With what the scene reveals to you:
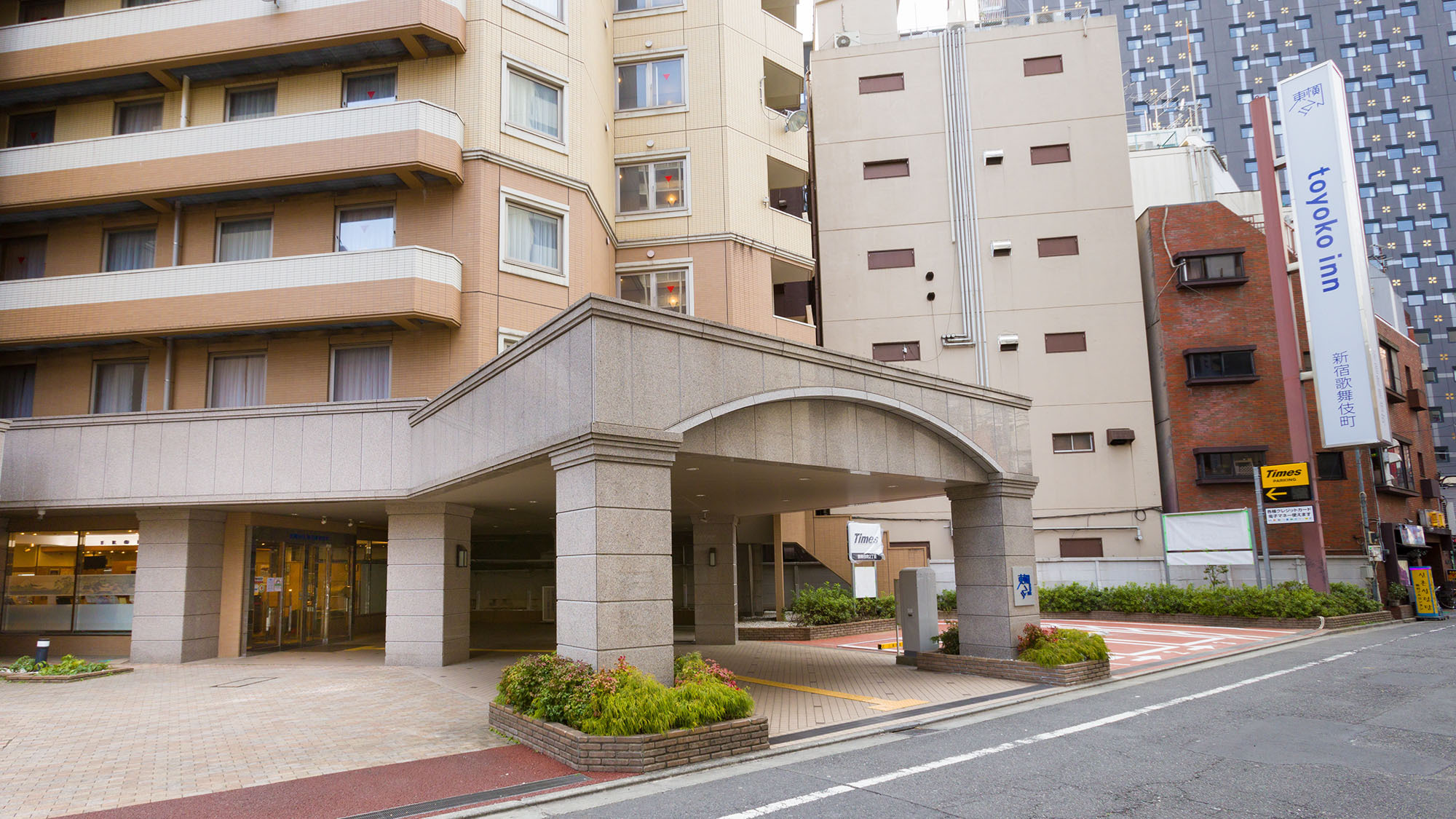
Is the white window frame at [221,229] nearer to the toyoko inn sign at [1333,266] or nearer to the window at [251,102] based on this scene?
the window at [251,102]

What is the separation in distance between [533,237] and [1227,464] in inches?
1050

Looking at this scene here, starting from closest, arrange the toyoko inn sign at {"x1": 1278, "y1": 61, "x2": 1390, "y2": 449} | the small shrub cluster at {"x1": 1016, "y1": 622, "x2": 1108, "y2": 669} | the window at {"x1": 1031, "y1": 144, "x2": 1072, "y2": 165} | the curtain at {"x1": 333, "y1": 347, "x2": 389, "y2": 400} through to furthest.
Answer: the small shrub cluster at {"x1": 1016, "y1": 622, "x2": 1108, "y2": 669} < the curtain at {"x1": 333, "y1": 347, "x2": 389, "y2": 400} < the toyoko inn sign at {"x1": 1278, "y1": 61, "x2": 1390, "y2": 449} < the window at {"x1": 1031, "y1": 144, "x2": 1072, "y2": 165}

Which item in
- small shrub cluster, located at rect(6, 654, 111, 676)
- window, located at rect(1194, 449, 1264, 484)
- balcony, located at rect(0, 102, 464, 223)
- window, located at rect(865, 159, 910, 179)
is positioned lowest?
small shrub cluster, located at rect(6, 654, 111, 676)

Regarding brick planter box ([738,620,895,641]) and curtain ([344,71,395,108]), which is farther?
brick planter box ([738,620,895,641])

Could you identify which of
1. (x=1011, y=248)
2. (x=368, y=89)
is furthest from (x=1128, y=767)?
(x=1011, y=248)

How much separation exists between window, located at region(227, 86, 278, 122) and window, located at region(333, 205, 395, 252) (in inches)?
145

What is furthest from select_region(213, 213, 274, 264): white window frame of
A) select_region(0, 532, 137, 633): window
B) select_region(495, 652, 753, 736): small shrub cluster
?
select_region(495, 652, 753, 736): small shrub cluster

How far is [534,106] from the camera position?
23062 mm

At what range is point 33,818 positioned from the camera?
27.1ft

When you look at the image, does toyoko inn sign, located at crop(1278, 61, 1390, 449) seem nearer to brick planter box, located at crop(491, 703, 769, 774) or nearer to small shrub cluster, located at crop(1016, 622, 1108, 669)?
small shrub cluster, located at crop(1016, 622, 1108, 669)

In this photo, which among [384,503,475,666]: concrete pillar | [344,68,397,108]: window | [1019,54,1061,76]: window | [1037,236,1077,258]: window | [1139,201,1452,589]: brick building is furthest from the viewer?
[1019,54,1061,76]: window

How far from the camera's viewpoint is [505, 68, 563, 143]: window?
2252 centimetres

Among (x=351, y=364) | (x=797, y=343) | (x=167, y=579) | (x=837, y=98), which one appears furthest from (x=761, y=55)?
(x=167, y=579)

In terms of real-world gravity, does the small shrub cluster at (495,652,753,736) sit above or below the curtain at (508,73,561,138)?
below
